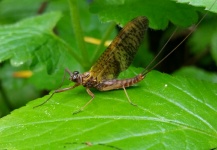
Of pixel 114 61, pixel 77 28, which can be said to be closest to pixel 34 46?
pixel 77 28

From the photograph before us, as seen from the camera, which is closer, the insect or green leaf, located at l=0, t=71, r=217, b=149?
green leaf, located at l=0, t=71, r=217, b=149

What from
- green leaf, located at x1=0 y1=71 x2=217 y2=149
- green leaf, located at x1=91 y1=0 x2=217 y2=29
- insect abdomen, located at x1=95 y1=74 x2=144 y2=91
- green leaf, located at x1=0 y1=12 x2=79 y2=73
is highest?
green leaf, located at x1=91 y1=0 x2=217 y2=29

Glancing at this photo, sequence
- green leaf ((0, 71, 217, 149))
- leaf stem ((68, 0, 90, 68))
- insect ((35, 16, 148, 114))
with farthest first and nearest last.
Result: leaf stem ((68, 0, 90, 68)), insect ((35, 16, 148, 114)), green leaf ((0, 71, 217, 149))

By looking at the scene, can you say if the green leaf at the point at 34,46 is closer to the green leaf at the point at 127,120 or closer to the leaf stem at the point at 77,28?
the leaf stem at the point at 77,28

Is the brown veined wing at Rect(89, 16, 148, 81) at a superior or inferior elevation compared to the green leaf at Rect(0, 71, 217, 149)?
superior

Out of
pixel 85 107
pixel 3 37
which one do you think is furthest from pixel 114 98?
pixel 3 37

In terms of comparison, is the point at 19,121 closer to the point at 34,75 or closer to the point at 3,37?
the point at 3,37

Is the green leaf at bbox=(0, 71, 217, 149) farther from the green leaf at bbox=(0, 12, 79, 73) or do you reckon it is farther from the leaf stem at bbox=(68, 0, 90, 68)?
the leaf stem at bbox=(68, 0, 90, 68)

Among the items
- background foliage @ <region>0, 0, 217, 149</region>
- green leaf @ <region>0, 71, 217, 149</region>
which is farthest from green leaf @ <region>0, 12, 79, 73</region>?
green leaf @ <region>0, 71, 217, 149</region>
